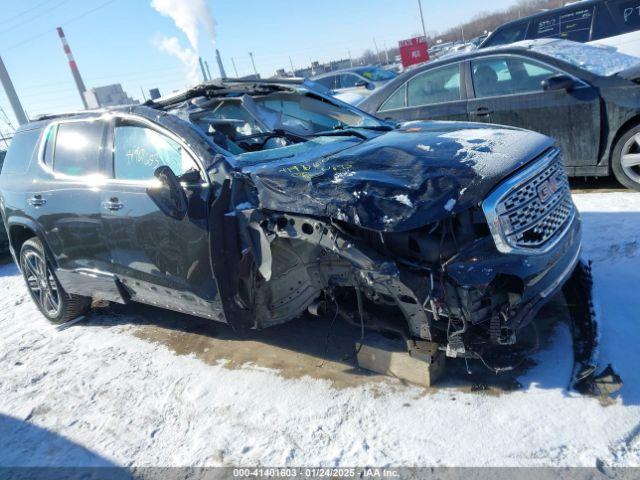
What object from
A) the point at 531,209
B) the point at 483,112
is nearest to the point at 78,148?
the point at 531,209

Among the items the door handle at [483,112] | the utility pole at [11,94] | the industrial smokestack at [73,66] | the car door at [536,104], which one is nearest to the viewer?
the car door at [536,104]

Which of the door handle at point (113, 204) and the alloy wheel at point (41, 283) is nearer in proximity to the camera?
the door handle at point (113, 204)

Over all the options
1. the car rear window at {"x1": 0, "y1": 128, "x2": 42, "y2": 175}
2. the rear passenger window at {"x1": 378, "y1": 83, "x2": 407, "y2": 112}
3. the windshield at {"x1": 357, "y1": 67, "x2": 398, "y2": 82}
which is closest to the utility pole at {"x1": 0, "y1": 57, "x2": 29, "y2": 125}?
the windshield at {"x1": 357, "y1": 67, "x2": 398, "y2": 82}

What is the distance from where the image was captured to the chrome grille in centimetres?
248

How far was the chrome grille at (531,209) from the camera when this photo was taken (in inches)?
97.6

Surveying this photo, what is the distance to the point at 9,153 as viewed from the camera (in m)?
5.02

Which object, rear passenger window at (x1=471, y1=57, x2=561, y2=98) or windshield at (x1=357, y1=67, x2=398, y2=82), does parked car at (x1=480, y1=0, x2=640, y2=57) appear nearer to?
rear passenger window at (x1=471, y1=57, x2=561, y2=98)

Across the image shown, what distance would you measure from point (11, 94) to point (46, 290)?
95.3ft

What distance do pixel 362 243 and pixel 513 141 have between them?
3.92 feet

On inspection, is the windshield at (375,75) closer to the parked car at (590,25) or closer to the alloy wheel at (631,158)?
the parked car at (590,25)

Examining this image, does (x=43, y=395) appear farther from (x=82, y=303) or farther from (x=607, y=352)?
(x=607, y=352)

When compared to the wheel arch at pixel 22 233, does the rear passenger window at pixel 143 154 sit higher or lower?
higher

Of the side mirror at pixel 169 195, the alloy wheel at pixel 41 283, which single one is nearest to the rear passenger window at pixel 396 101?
the side mirror at pixel 169 195

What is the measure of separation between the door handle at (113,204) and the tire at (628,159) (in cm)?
474
